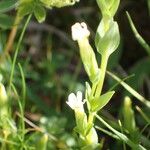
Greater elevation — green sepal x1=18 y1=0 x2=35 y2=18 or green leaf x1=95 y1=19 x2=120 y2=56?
green sepal x1=18 y1=0 x2=35 y2=18

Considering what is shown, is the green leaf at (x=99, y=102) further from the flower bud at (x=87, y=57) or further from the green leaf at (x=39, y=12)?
the green leaf at (x=39, y=12)

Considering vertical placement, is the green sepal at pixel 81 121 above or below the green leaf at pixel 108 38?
below

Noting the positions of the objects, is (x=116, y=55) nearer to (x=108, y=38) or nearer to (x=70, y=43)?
(x=70, y=43)

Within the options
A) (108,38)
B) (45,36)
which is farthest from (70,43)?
(108,38)

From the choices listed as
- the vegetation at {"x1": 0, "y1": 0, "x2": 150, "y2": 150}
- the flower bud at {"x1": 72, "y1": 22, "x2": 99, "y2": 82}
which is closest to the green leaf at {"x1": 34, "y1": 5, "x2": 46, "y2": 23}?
the vegetation at {"x1": 0, "y1": 0, "x2": 150, "y2": 150}

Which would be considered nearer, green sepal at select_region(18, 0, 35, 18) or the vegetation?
the vegetation

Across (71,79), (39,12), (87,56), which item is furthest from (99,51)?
(71,79)

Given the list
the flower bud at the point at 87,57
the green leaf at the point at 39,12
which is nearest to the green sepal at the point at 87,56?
the flower bud at the point at 87,57

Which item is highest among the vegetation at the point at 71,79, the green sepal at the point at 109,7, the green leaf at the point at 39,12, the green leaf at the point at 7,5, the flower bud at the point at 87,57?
the green sepal at the point at 109,7

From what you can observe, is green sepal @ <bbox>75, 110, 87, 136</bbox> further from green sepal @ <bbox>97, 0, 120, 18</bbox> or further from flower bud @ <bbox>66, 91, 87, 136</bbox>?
green sepal @ <bbox>97, 0, 120, 18</bbox>
